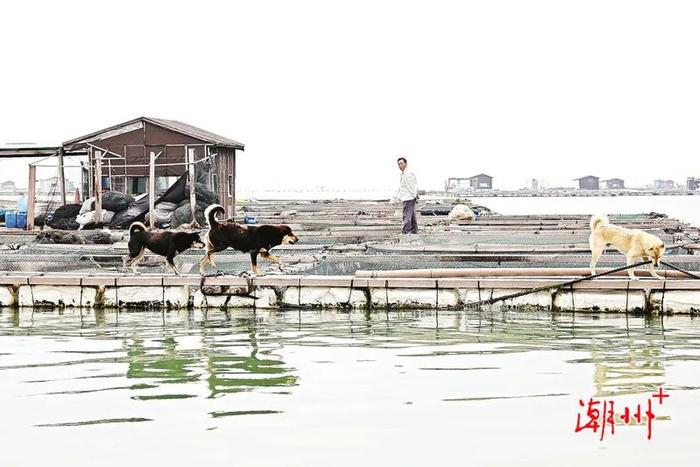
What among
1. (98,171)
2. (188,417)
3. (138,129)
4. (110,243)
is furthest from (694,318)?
(138,129)

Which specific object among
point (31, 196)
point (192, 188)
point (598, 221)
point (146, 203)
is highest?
point (192, 188)

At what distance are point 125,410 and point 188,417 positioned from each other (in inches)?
21.7

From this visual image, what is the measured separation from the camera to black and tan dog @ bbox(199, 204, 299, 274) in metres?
11.9

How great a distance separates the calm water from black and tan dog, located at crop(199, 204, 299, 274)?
103 centimetres

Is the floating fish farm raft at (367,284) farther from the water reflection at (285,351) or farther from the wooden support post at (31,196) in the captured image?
the wooden support post at (31,196)

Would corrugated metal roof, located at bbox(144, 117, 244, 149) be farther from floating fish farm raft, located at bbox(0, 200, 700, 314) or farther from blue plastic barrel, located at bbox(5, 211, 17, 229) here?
floating fish farm raft, located at bbox(0, 200, 700, 314)

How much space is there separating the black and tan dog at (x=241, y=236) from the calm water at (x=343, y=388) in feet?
3.38

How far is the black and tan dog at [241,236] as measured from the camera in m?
11.9

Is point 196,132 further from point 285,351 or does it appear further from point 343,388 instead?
point 343,388

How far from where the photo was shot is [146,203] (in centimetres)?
2323

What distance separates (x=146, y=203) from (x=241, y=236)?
11894 mm

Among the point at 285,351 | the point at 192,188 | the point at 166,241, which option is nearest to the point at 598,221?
the point at 285,351

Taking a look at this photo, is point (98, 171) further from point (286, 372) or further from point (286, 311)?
point (286, 372)

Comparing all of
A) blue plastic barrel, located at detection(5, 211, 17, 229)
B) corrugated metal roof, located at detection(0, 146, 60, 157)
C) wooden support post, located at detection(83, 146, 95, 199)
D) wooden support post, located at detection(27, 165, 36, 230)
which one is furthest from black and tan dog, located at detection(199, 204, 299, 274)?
corrugated metal roof, located at detection(0, 146, 60, 157)
